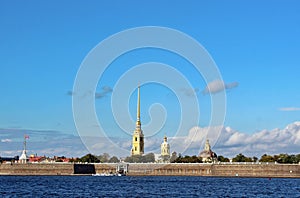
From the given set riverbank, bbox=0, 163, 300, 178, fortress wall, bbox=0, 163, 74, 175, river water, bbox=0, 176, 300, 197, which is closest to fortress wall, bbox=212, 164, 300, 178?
riverbank, bbox=0, 163, 300, 178

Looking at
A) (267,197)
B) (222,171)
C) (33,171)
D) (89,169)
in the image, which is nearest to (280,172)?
(222,171)

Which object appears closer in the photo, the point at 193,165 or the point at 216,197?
the point at 216,197

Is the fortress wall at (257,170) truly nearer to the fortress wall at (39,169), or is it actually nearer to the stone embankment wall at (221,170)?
the stone embankment wall at (221,170)

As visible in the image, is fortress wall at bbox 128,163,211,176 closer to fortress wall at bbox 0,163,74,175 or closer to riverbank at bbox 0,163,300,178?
riverbank at bbox 0,163,300,178

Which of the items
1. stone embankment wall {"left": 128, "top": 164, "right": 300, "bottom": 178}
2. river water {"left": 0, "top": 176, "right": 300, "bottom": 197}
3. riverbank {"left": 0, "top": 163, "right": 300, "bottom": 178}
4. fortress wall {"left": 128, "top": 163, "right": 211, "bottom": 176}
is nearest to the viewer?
river water {"left": 0, "top": 176, "right": 300, "bottom": 197}

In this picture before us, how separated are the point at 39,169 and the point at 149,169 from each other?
99.1 ft

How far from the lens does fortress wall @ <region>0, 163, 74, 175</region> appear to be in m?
186

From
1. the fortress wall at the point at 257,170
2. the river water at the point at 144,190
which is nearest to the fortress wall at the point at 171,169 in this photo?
the fortress wall at the point at 257,170

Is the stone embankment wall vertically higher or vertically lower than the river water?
higher

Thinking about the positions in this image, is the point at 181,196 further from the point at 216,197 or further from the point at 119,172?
the point at 119,172

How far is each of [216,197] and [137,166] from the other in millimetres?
114607

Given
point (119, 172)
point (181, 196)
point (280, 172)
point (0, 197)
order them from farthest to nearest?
point (119, 172), point (280, 172), point (181, 196), point (0, 197)

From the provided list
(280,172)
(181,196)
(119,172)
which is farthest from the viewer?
(119,172)

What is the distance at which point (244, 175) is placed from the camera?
173125 mm
